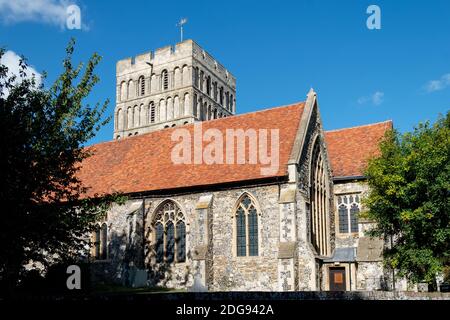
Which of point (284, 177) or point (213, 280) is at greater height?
point (284, 177)

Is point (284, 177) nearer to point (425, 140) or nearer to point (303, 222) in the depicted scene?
point (303, 222)

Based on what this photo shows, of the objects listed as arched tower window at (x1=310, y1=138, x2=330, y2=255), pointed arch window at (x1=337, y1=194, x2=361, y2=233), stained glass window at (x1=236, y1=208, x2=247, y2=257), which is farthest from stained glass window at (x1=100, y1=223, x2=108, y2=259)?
pointed arch window at (x1=337, y1=194, x2=361, y2=233)

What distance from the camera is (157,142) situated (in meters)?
33.4

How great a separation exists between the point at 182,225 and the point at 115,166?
7928 mm

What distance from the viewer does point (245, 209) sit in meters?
25.6

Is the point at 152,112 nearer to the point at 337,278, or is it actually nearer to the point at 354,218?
the point at 354,218

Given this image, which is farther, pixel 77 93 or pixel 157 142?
pixel 157 142

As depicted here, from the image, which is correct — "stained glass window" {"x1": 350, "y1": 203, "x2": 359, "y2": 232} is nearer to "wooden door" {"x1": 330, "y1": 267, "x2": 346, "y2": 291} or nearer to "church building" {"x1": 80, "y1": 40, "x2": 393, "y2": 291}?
"church building" {"x1": 80, "y1": 40, "x2": 393, "y2": 291}

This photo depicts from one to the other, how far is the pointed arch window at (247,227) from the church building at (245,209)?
52 mm

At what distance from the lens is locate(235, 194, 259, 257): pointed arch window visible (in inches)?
989

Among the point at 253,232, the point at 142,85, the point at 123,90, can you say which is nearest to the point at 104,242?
the point at 253,232

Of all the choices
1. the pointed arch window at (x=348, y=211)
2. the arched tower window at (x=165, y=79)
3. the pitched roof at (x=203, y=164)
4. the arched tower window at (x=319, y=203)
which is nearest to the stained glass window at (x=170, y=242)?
the pitched roof at (x=203, y=164)

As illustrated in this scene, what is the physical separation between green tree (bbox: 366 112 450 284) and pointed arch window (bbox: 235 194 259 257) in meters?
5.70
